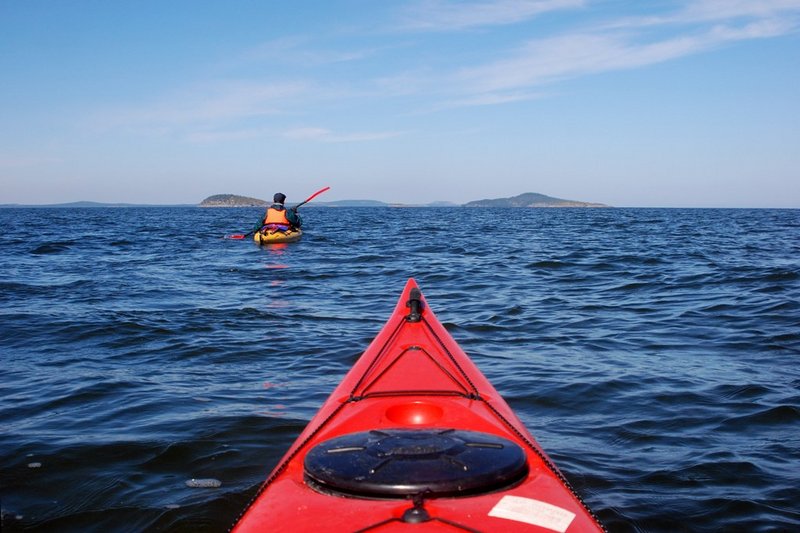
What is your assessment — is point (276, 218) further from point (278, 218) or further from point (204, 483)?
point (204, 483)

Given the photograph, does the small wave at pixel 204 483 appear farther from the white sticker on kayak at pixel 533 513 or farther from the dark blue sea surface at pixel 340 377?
the white sticker on kayak at pixel 533 513

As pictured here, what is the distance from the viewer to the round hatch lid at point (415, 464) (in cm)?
236

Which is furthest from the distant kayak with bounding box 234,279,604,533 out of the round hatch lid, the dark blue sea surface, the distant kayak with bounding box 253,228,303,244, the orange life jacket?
the orange life jacket

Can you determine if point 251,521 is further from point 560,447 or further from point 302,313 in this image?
point 302,313

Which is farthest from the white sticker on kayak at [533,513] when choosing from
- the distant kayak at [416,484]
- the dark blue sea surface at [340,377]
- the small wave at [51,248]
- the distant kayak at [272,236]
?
the small wave at [51,248]

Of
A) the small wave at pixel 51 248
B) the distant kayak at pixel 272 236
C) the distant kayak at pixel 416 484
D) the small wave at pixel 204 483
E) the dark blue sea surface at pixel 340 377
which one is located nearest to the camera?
the distant kayak at pixel 416 484

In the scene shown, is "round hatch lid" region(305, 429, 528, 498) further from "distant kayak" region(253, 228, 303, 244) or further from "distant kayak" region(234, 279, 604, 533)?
"distant kayak" region(253, 228, 303, 244)

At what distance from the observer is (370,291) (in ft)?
38.2

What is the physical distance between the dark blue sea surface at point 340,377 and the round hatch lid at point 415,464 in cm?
146

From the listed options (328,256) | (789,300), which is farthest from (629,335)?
(328,256)

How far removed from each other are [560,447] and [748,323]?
4.82 meters

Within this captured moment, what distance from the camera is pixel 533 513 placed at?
238cm

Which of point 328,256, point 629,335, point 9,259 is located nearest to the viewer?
point 629,335

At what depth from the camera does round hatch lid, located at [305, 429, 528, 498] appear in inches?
92.9
